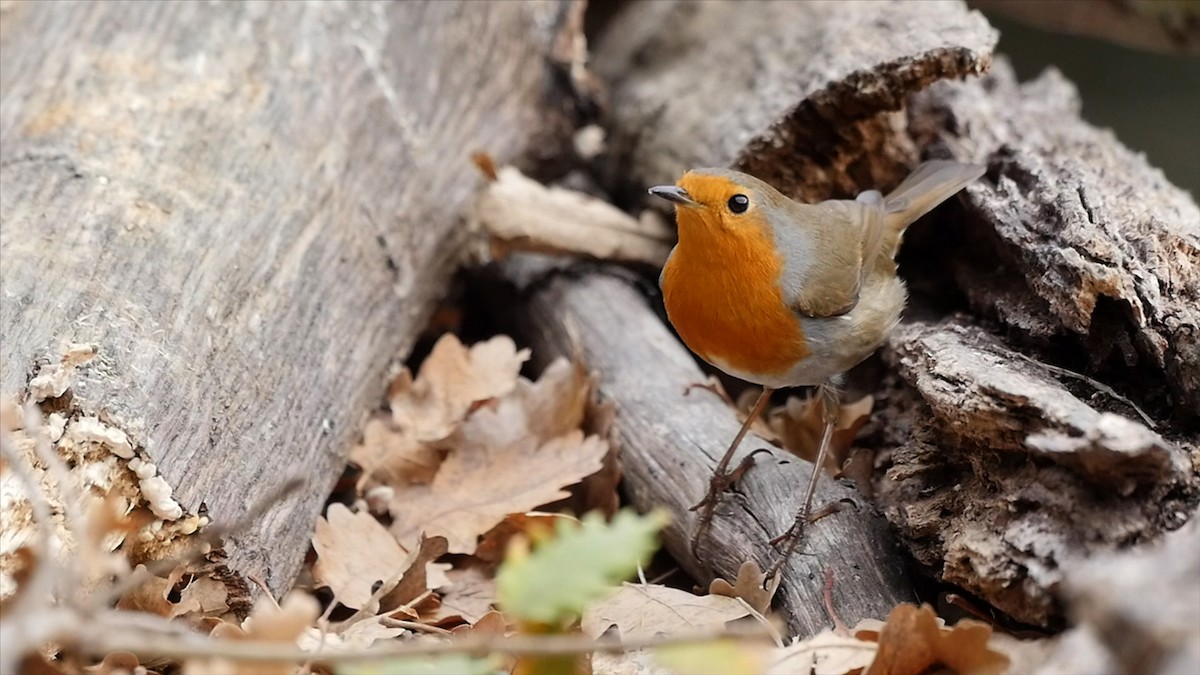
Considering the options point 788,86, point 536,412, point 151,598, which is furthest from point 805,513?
point 788,86

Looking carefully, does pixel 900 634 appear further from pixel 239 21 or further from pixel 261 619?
pixel 239 21

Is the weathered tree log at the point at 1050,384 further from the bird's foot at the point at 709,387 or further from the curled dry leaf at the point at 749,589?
the bird's foot at the point at 709,387

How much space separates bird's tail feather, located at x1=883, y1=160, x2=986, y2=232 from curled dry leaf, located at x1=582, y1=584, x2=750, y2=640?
1314 mm

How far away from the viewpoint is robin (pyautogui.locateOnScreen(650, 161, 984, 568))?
266cm

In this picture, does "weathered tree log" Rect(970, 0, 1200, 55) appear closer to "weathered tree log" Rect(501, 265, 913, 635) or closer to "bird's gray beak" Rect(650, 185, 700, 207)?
"weathered tree log" Rect(501, 265, 913, 635)

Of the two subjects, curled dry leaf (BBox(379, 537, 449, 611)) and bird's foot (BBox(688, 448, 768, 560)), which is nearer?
curled dry leaf (BBox(379, 537, 449, 611))

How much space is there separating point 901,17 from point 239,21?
7.03 feet

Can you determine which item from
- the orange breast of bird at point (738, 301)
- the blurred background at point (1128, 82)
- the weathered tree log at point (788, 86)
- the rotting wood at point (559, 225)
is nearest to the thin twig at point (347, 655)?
the orange breast of bird at point (738, 301)

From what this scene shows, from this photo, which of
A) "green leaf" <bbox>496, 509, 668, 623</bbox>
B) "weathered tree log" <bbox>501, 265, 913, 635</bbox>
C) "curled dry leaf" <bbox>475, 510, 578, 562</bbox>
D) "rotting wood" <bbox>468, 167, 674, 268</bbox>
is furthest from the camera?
"rotting wood" <bbox>468, 167, 674, 268</bbox>

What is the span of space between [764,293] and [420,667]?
1.48m

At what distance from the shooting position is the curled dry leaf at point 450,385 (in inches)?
130

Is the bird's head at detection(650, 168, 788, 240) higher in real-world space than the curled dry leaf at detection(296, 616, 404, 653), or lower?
higher

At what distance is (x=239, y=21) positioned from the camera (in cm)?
332

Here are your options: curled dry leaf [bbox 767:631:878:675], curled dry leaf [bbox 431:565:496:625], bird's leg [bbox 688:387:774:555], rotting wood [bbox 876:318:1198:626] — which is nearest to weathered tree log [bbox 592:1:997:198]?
rotting wood [bbox 876:318:1198:626]
